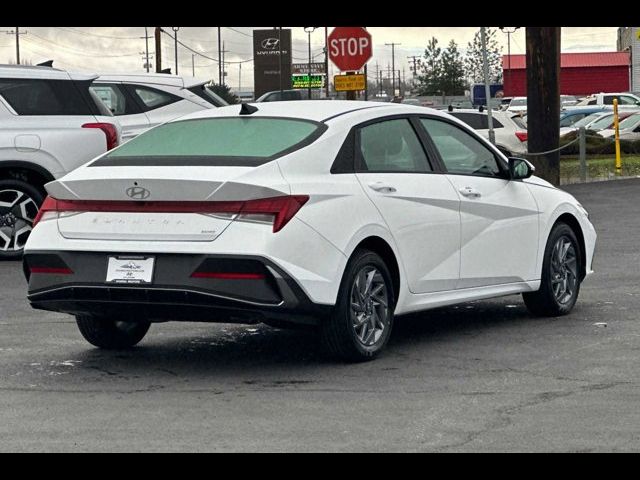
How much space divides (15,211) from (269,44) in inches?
4680

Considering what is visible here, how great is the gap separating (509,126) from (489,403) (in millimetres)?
24582

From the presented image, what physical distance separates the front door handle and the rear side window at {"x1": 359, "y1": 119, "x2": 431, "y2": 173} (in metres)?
0.30

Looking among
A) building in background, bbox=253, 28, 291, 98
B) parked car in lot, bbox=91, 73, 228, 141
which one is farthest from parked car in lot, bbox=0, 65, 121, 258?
building in background, bbox=253, 28, 291, 98

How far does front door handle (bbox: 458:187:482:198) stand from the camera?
9758mm

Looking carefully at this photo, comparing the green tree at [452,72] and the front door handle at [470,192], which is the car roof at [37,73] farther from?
the green tree at [452,72]

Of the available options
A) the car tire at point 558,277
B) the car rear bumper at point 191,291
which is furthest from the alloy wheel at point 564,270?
the car rear bumper at point 191,291

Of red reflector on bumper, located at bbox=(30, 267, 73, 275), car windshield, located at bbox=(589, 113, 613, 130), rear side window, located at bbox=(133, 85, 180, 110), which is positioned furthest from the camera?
car windshield, located at bbox=(589, 113, 613, 130)

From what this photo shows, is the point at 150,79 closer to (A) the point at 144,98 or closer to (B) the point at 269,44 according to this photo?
(A) the point at 144,98

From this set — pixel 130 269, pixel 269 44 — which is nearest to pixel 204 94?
pixel 130 269

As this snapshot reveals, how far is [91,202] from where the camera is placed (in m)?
8.43

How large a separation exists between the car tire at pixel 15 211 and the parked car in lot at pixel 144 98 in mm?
2815

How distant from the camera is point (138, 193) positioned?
27.1 feet

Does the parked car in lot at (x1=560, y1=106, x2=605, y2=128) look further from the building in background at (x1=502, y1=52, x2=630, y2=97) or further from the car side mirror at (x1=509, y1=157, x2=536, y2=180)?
the building in background at (x1=502, y1=52, x2=630, y2=97)
